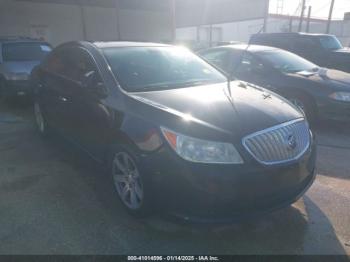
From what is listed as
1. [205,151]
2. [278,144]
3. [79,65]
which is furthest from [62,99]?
[278,144]

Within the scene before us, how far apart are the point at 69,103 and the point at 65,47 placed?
1036 millimetres

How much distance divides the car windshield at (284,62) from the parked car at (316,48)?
402cm

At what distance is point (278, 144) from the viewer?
2793 mm

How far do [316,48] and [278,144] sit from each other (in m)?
8.93

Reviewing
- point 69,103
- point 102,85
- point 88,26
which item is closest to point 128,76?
point 102,85

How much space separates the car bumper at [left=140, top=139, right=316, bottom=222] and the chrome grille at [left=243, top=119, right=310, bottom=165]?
76 mm

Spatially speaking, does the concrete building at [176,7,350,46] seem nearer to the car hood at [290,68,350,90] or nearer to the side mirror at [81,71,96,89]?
the car hood at [290,68,350,90]

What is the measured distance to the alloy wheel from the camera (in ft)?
10.0

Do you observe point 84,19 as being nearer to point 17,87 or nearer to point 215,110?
point 17,87

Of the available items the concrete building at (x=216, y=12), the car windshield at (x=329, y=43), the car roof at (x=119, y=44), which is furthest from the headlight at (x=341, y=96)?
the concrete building at (x=216, y=12)

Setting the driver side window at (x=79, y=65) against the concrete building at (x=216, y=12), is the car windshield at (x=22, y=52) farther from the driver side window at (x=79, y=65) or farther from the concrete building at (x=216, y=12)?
the concrete building at (x=216, y=12)

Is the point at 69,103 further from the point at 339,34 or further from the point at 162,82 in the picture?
the point at 339,34

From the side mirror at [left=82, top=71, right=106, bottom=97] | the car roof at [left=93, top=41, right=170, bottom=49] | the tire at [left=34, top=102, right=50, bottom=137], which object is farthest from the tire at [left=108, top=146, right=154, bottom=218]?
the tire at [left=34, top=102, right=50, bottom=137]

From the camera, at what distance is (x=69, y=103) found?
4.14 meters
